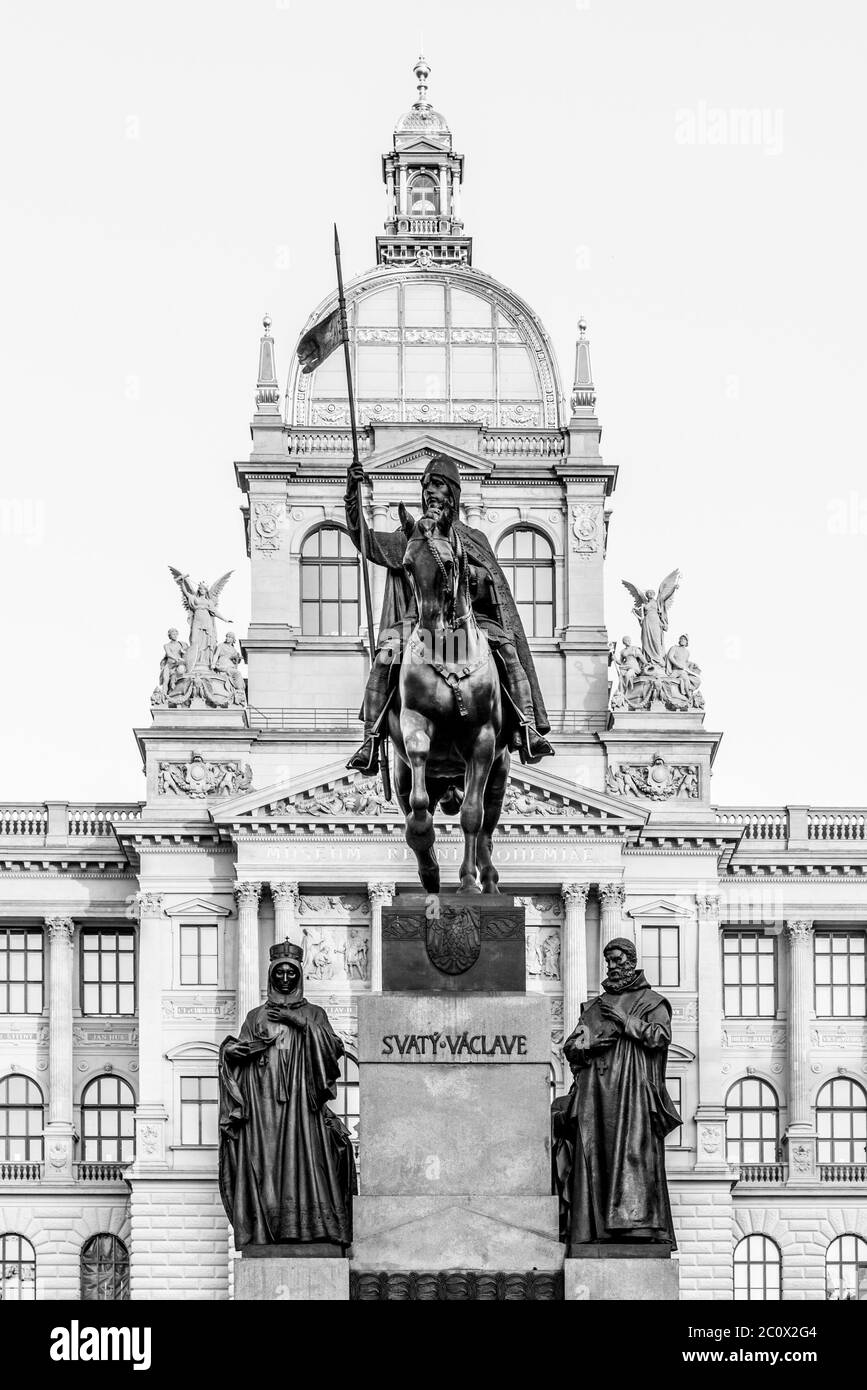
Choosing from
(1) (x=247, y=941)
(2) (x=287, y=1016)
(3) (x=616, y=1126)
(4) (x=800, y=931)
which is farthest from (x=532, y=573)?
(3) (x=616, y=1126)

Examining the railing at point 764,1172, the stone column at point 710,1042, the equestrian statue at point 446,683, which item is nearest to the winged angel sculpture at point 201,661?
the stone column at point 710,1042

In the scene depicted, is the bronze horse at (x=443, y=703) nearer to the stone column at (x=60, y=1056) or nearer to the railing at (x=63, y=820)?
the stone column at (x=60, y=1056)

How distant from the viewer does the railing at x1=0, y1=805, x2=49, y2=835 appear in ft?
301

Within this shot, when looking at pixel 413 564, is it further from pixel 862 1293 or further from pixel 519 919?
pixel 862 1293

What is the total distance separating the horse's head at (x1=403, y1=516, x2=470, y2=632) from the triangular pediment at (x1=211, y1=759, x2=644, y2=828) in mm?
57400

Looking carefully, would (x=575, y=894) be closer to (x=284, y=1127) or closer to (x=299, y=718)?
(x=299, y=718)

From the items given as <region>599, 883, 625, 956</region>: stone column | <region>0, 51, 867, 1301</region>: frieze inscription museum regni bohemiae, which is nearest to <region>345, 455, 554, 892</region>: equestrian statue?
<region>0, 51, 867, 1301</region>: frieze inscription museum regni bohemiae

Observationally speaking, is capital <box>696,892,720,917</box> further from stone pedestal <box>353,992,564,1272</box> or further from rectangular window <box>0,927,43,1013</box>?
stone pedestal <box>353,992,564,1272</box>

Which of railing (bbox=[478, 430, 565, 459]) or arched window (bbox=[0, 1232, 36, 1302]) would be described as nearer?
arched window (bbox=[0, 1232, 36, 1302])

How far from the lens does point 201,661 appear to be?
9038 cm

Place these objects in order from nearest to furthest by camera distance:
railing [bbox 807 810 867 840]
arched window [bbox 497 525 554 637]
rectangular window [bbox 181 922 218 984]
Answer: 1. rectangular window [bbox 181 922 218 984]
2. railing [bbox 807 810 867 840]
3. arched window [bbox 497 525 554 637]

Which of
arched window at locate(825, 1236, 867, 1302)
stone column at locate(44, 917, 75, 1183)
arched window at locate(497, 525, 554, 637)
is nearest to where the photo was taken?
stone column at locate(44, 917, 75, 1183)

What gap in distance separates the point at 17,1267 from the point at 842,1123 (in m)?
21.1
